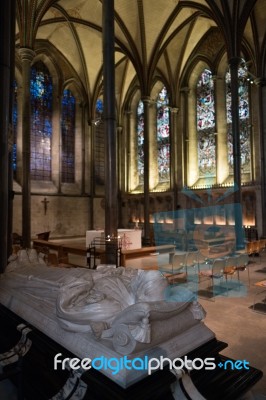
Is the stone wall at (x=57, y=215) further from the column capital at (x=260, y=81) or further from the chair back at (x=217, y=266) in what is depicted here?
the chair back at (x=217, y=266)

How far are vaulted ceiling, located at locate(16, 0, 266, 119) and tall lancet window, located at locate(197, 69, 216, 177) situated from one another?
139 cm

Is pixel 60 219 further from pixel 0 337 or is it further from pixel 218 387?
pixel 218 387

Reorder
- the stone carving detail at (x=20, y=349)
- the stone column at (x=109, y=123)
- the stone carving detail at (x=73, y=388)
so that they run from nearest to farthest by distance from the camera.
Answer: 1. the stone carving detail at (x=73, y=388)
2. the stone carving detail at (x=20, y=349)
3. the stone column at (x=109, y=123)

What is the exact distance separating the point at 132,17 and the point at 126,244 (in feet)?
43.4

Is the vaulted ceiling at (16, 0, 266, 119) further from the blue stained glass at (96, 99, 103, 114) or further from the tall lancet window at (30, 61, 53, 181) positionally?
the tall lancet window at (30, 61, 53, 181)

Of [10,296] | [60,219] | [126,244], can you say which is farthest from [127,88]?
[10,296]

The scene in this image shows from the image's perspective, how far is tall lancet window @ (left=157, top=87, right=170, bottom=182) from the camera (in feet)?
67.2

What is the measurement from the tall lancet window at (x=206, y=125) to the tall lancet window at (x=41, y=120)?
10.3 m

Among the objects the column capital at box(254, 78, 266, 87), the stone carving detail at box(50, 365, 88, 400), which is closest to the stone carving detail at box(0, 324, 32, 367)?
the stone carving detail at box(50, 365, 88, 400)

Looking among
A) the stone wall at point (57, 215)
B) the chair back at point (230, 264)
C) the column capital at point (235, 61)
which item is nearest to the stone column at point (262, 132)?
the column capital at point (235, 61)

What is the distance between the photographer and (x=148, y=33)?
1650cm

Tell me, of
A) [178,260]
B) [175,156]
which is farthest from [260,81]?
[178,260]

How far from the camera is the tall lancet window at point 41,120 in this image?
19047 mm

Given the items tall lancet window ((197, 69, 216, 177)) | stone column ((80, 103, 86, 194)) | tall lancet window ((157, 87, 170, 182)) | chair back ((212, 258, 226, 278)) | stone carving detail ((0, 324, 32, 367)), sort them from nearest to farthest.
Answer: stone carving detail ((0, 324, 32, 367)), chair back ((212, 258, 226, 278)), tall lancet window ((197, 69, 216, 177)), tall lancet window ((157, 87, 170, 182)), stone column ((80, 103, 86, 194))
